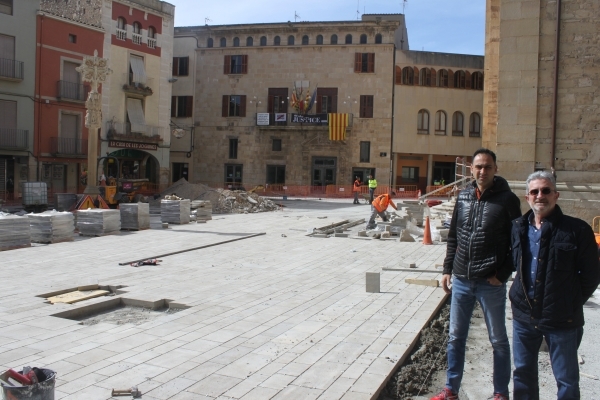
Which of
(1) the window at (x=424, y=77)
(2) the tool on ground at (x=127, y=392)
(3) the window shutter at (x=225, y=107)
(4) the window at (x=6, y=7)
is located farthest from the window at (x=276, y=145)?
(2) the tool on ground at (x=127, y=392)

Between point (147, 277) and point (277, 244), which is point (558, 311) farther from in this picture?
point (277, 244)

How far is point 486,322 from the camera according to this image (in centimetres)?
436

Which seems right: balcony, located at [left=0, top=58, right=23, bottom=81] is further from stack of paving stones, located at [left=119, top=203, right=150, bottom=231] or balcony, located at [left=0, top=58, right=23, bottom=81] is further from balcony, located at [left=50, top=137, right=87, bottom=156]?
stack of paving stones, located at [left=119, top=203, right=150, bottom=231]

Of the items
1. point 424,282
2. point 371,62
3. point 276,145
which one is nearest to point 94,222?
point 424,282

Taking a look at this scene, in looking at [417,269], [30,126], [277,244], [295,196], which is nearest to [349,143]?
[295,196]

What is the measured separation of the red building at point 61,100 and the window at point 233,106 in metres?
13.7

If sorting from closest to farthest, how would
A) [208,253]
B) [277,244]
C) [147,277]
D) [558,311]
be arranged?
[558,311] < [147,277] < [208,253] < [277,244]

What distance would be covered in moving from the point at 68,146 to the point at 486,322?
94.6ft

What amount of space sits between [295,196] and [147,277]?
30.0m

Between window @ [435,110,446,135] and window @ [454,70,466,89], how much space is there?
2.27m

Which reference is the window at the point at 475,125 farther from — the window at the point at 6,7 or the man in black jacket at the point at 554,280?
the man in black jacket at the point at 554,280

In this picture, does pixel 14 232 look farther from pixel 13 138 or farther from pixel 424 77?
pixel 424 77

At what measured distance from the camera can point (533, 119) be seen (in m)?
12.9

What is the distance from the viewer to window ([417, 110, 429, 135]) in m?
40.2
